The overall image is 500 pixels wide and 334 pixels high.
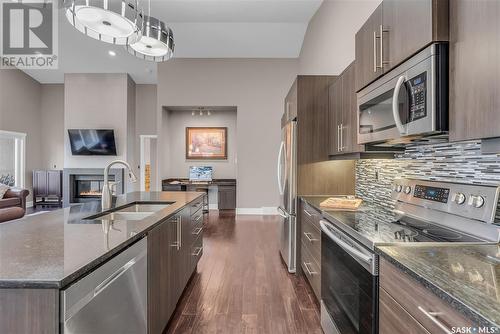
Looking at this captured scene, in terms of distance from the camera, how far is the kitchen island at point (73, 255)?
0.84 metres

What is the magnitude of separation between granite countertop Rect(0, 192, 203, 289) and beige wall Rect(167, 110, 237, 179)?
5638 mm

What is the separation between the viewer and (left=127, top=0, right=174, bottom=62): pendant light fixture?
2.39m

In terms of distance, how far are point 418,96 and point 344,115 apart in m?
1.17

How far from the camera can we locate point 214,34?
602cm

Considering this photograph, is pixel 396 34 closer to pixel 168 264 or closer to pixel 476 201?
pixel 476 201

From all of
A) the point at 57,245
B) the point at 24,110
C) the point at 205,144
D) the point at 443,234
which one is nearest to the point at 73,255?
the point at 57,245

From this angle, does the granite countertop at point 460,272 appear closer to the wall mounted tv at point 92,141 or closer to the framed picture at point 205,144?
the framed picture at point 205,144

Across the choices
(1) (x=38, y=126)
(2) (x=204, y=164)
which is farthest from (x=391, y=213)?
(1) (x=38, y=126)

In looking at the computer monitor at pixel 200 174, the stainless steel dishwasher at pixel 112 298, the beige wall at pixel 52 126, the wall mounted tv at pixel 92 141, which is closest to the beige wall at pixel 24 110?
the beige wall at pixel 52 126

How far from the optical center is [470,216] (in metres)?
1.24

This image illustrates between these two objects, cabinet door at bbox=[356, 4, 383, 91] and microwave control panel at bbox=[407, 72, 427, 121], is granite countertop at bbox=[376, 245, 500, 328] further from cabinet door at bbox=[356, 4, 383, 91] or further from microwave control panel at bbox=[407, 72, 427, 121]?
cabinet door at bbox=[356, 4, 383, 91]

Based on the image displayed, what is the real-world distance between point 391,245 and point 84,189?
8766 mm

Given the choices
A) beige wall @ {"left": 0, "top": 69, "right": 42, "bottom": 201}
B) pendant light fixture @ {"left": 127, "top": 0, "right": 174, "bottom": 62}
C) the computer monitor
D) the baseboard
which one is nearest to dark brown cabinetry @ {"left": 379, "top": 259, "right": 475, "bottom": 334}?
pendant light fixture @ {"left": 127, "top": 0, "right": 174, "bottom": 62}

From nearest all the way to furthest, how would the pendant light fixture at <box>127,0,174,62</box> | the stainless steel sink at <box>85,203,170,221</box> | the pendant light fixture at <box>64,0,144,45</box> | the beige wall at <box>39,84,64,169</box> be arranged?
1. the pendant light fixture at <box>64,0,144,45</box>
2. the stainless steel sink at <box>85,203,170,221</box>
3. the pendant light fixture at <box>127,0,174,62</box>
4. the beige wall at <box>39,84,64,169</box>
